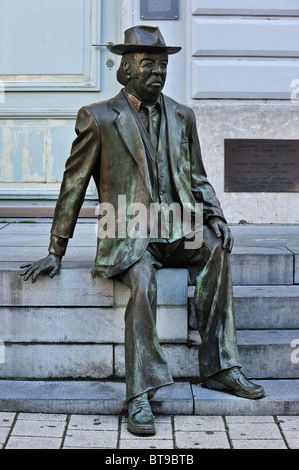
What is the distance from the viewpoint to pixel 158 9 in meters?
6.52

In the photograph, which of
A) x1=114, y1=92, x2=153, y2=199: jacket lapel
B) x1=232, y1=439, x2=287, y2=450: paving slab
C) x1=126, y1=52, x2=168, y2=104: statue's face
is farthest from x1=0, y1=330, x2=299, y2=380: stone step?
x1=126, y1=52, x2=168, y2=104: statue's face

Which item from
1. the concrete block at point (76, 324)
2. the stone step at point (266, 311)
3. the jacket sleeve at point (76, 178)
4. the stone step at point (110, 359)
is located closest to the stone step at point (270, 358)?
the stone step at point (110, 359)

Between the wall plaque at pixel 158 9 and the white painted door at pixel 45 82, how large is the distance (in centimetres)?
45

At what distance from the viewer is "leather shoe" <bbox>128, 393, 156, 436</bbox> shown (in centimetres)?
328

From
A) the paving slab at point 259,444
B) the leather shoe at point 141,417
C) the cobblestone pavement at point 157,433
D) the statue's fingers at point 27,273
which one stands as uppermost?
the statue's fingers at point 27,273

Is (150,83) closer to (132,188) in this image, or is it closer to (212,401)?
(132,188)

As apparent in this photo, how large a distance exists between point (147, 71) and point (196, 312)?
1.25 m

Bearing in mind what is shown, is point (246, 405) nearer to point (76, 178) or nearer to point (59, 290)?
point (59, 290)

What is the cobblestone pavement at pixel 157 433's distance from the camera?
319 centimetres

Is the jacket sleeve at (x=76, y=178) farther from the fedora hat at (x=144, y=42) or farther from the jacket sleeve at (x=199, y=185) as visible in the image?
the jacket sleeve at (x=199, y=185)

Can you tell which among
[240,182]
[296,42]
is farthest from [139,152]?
[296,42]

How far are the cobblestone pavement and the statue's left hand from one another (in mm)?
855

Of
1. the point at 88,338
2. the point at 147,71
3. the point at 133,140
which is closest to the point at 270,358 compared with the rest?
the point at 88,338

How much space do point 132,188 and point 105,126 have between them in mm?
348
